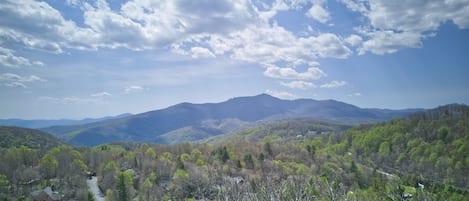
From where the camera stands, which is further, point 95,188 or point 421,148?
point 421,148

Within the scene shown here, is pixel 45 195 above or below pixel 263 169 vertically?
above

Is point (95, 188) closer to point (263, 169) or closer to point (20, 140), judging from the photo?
point (263, 169)

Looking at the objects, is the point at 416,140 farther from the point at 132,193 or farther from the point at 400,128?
the point at 132,193

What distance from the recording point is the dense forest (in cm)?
7244

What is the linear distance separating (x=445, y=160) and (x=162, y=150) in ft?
331

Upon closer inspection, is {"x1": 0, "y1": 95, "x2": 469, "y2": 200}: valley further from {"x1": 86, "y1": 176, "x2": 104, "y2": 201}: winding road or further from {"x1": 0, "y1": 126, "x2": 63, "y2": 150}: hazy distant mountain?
{"x1": 0, "y1": 126, "x2": 63, "y2": 150}: hazy distant mountain

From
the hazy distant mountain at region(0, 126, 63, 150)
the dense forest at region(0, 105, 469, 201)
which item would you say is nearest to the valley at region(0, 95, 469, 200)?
the dense forest at region(0, 105, 469, 201)

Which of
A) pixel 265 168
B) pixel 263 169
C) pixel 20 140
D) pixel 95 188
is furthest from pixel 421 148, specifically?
pixel 20 140

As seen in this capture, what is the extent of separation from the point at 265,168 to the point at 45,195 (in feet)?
204

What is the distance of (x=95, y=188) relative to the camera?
86812 mm

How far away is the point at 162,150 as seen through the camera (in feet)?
426

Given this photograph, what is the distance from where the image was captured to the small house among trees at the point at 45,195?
68625mm

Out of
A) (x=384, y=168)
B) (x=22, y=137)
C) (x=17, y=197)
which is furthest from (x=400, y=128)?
(x=22, y=137)

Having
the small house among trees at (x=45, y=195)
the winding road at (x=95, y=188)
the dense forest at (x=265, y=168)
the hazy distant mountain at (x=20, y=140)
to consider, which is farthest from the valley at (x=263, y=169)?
the hazy distant mountain at (x=20, y=140)
